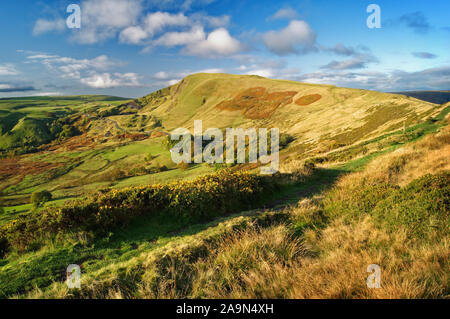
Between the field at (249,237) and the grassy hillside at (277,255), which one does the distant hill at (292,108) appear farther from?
the grassy hillside at (277,255)

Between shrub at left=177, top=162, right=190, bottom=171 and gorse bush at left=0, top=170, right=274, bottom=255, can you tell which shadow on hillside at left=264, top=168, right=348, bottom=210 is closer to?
gorse bush at left=0, top=170, right=274, bottom=255

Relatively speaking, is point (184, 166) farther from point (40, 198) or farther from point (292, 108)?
point (292, 108)

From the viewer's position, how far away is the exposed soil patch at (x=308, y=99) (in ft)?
249

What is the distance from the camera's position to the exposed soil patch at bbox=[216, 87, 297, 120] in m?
83.0

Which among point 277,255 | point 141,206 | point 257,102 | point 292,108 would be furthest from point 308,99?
point 277,255

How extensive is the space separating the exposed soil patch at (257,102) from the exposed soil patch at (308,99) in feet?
13.8

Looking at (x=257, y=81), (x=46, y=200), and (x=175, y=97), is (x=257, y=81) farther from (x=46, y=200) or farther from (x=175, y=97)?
(x=46, y=200)

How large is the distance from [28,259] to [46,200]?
4386cm

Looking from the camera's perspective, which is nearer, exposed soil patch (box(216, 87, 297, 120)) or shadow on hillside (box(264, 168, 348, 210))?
shadow on hillside (box(264, 168, 348, 210))

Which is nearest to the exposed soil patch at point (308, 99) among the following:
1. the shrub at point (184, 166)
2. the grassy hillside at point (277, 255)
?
the shrub at point (184, 166)

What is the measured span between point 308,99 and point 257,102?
20954 millimetres

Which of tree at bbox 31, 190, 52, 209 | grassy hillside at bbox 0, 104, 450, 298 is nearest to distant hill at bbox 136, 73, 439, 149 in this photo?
grassy hillside at bbox 0, 104, 450, 298

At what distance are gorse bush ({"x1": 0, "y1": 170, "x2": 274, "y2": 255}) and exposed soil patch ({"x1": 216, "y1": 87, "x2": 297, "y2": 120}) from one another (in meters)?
69.8

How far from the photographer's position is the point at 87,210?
8.27 metres
